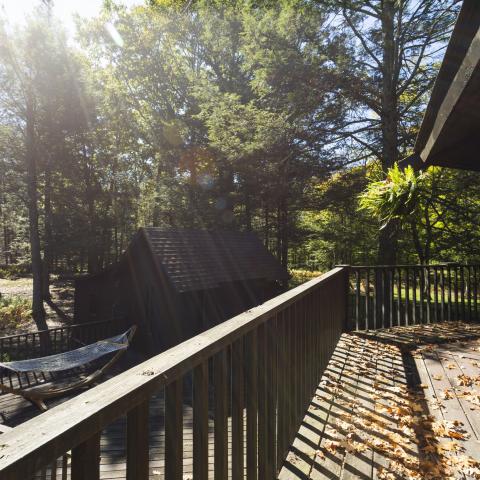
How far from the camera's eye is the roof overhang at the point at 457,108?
2.72m

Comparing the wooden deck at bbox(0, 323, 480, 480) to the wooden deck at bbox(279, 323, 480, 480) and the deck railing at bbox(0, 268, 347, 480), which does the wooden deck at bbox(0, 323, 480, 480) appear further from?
the deck railing at bbox(0, 268, 347, 480)

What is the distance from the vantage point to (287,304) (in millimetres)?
2344

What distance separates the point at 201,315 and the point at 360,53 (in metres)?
11.2

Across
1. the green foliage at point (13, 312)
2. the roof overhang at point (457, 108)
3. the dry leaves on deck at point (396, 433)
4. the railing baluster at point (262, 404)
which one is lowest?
the green foliage at point (13, 312)

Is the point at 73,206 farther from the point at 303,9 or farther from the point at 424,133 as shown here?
the point at 424,133

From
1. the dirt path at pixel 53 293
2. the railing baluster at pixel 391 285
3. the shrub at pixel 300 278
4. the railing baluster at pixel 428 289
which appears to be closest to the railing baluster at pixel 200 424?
the railing baluster at pixel 391 285

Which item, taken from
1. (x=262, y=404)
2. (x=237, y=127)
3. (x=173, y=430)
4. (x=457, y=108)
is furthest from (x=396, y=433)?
(x=237, y=127)

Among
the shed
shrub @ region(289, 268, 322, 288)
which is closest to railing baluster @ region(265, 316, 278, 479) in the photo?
the shed

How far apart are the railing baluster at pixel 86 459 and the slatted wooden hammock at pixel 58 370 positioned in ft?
23.4

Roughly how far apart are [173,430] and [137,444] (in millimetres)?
188

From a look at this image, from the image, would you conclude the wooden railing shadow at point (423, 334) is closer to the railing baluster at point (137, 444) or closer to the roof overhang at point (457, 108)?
the roof overhang at point (457, 108)

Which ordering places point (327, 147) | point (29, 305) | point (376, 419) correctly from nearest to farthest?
point (376, 419) < point (327, 147) < point (29, 305)

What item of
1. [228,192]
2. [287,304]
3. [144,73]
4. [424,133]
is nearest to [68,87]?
[144,73]

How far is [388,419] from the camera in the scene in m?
3.08
